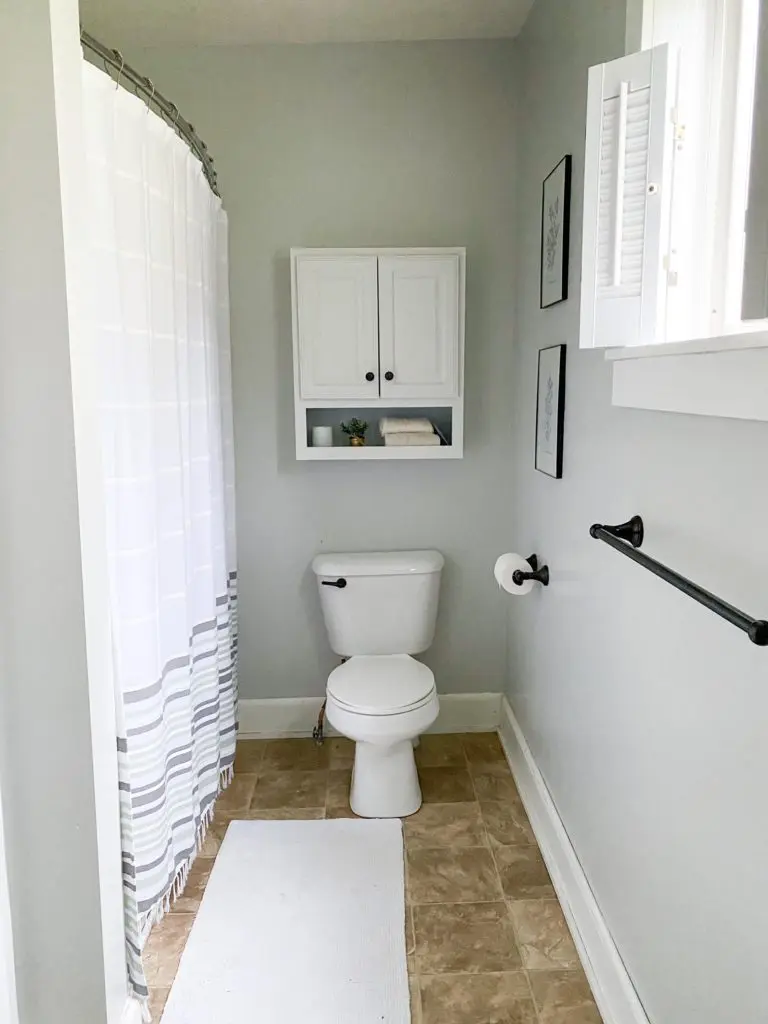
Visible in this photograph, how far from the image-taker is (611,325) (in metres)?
1.34

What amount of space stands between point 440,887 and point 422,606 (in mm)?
922

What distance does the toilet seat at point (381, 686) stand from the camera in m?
2.23

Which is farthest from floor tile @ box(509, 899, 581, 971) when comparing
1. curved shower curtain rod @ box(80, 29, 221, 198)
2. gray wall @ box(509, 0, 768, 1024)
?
curved shower curtain rod @ box(80, 29, 221, 198)

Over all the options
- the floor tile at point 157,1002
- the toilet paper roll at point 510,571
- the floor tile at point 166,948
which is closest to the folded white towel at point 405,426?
the toilet paper roll at point 510,571

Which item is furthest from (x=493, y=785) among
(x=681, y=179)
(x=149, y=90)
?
(x=149, y=90)

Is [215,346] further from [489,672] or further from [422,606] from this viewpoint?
[489,672]

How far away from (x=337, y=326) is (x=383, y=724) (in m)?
1.28

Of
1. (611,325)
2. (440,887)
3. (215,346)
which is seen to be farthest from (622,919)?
(215,346)

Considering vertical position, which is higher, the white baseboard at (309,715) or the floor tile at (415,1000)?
the white baseboard at (309,715)

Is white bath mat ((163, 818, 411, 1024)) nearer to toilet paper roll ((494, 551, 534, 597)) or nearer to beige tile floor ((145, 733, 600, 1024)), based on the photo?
beige tile floor ((145, 733, 600, 1024))

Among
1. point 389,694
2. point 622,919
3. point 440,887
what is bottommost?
point 440,887

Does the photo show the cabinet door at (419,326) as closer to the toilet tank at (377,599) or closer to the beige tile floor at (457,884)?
the toilet tank at (377,599)

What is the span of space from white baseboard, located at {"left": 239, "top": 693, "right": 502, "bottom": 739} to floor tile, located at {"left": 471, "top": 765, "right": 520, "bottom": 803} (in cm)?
Answer: 27

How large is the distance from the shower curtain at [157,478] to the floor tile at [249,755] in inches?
15.9
